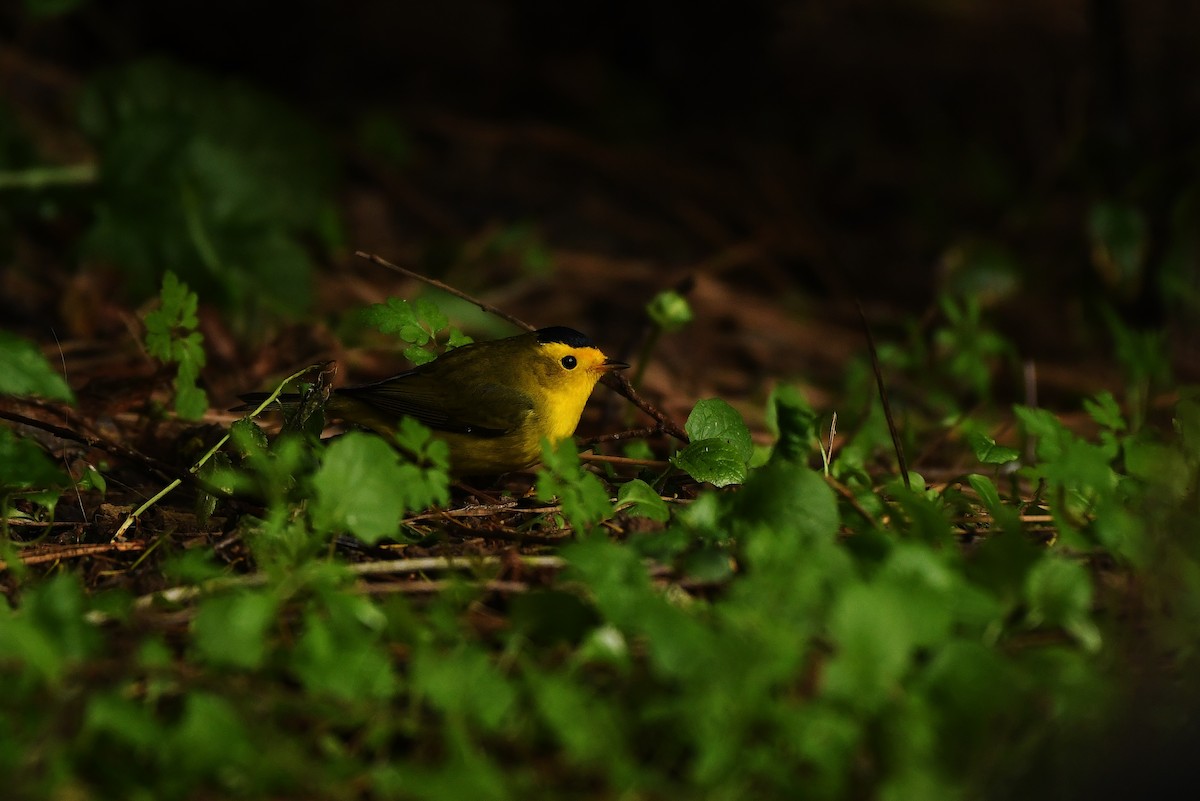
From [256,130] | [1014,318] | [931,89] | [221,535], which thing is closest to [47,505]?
[221,535]

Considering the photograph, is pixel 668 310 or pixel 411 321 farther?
pixel 668 310

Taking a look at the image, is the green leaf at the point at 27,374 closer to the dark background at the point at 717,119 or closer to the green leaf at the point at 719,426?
the green leaf at the point at 719,426

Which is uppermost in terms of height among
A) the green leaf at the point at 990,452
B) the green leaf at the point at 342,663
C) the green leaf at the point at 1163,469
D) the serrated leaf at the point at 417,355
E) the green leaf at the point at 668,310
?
the green leaf at the point at 342,663

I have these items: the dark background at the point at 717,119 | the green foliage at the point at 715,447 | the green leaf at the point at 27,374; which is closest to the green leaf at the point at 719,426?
the green foliage at the point at 715,447

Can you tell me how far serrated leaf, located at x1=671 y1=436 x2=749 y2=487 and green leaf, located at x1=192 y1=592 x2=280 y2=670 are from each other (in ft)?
4.13

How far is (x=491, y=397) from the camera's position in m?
Result: 3.63

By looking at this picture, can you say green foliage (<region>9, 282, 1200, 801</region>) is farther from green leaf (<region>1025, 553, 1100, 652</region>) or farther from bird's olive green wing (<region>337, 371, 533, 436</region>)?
bird's olive green wing (<region>337, 371, 533, 436</region>)

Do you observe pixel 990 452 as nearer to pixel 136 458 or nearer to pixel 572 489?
pixel 572 489

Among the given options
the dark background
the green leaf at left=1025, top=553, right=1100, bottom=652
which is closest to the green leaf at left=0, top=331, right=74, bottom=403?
the green leaf at left=1025, top=553, right=1100, bottom=652

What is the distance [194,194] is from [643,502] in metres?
3.29

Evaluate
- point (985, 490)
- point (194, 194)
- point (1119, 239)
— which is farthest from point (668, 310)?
point (1119, 239)

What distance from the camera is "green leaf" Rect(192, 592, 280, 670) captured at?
2002 millimetres

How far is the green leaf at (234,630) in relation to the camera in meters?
2.00

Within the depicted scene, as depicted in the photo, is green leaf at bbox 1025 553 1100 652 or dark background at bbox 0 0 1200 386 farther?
dark background at bbox 0 0 1200 386
